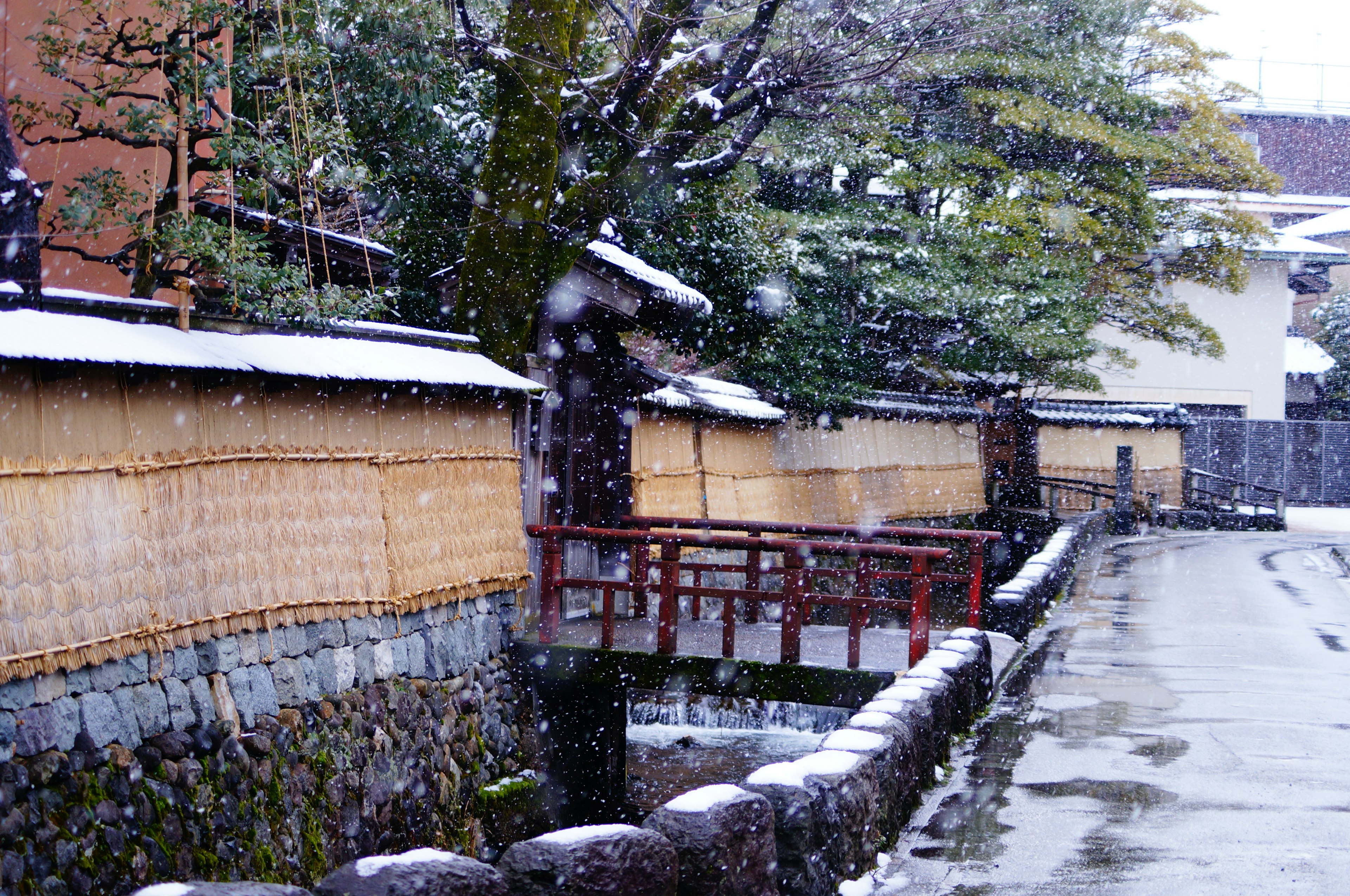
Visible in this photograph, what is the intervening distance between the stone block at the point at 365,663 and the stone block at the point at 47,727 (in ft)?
8.96

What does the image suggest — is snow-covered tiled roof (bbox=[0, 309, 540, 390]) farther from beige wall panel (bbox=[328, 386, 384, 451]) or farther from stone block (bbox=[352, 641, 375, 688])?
stone block (bbox=[352, 641, 375, 688])

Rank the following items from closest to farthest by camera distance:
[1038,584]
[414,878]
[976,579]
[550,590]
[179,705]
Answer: [414,878], [179,705], [550,590], [976,579], [1038,584]

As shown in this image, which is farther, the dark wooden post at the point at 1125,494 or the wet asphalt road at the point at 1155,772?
the dark wooden post at the point at 1125,494

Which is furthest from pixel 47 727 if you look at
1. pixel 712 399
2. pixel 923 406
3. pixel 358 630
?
pixel 923 406

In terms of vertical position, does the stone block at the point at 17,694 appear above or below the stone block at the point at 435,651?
above

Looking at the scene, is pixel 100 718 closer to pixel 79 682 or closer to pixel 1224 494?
pixel 79 682

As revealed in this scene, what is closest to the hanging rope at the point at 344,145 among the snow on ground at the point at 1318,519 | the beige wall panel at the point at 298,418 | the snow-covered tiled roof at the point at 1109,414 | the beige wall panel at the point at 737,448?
the beige wall panel at the point at 298,418

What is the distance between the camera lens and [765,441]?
1980 centimetres

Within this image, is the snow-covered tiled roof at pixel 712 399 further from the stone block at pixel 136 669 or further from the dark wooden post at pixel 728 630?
the stone block at pixel 136 669

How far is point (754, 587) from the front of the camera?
446 inches

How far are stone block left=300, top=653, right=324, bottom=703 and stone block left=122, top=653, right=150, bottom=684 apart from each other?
151 cm

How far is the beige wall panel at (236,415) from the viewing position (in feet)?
23.9

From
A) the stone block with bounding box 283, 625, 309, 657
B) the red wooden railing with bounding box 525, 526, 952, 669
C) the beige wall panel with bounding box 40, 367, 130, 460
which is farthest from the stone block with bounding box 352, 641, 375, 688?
the beige wall panel with bounding box 40, 367, 130, 460

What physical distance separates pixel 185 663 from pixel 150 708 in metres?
0.38
